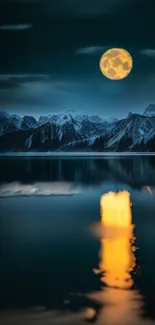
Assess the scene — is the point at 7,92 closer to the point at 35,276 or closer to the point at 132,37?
the point at 132,37

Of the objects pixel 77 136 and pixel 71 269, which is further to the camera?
pixel 77 136

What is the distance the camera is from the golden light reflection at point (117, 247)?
7660 mm

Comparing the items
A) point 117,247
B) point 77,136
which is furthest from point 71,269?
point 77,136

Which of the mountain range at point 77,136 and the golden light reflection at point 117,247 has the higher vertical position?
the mountain range at point 77,136

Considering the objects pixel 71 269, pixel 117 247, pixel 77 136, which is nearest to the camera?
pixel 71 269

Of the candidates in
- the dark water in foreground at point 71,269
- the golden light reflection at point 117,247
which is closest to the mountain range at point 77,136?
the golden light reflection at point 117,247

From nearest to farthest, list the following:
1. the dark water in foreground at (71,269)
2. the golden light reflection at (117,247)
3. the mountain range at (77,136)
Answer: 1. the dark water in foreground at (71,269)
2. the golden light reflection at (117,247)
3. the mountain range at (77,136)

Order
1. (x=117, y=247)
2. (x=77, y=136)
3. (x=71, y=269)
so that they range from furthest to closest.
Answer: (x=77, y=136) < (x=117, y=247) < (x=71, y=269)

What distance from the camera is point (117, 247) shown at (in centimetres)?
970

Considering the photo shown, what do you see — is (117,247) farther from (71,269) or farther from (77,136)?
(77,136)

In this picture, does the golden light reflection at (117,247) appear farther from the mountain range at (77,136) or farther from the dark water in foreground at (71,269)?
the mountain range at (77,136)

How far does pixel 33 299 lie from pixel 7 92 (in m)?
48.5

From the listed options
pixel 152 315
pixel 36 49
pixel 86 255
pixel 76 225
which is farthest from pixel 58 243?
pixel 36 49

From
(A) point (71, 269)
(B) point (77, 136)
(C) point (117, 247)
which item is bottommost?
(A) point (71, 269)
